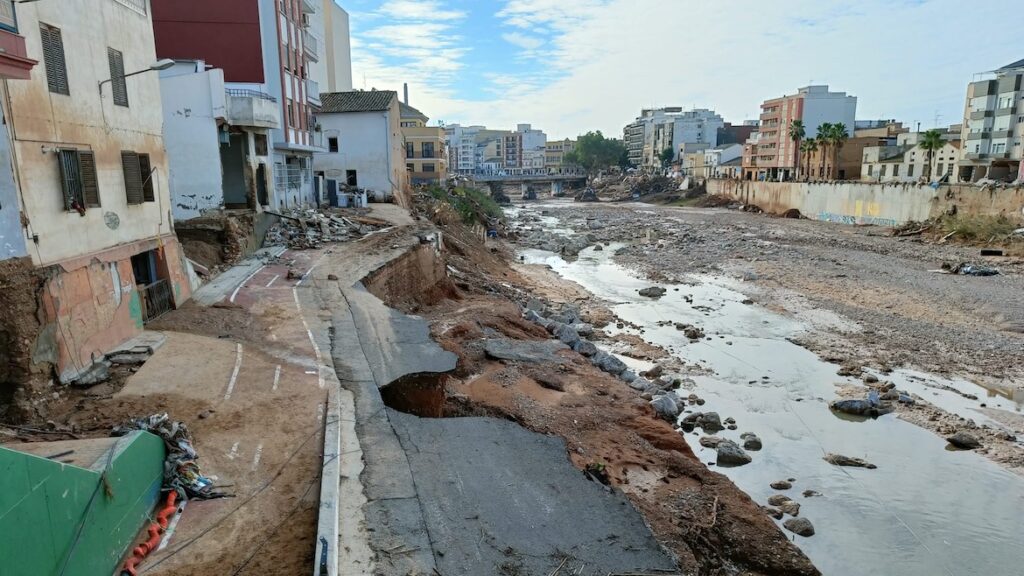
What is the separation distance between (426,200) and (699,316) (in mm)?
28375

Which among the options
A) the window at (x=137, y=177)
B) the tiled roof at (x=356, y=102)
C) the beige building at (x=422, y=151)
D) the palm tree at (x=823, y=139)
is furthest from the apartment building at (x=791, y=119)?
the window at (x=137, y=177)

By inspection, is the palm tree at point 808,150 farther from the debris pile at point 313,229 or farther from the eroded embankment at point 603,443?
the eroded embankment at point 603,443

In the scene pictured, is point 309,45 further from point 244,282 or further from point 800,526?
point 800,526

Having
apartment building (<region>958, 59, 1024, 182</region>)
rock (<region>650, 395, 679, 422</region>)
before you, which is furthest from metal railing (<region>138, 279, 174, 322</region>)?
apartment building (<region>958, 59, 1024, 182</region>)

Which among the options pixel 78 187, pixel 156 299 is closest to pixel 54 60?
pixel 78 187

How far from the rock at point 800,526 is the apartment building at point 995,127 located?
59651mm

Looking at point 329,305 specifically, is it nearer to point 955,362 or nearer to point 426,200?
point 955,362

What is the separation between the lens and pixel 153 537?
670cm

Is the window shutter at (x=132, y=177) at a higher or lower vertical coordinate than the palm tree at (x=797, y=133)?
lower

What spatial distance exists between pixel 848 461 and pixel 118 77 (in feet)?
55.8

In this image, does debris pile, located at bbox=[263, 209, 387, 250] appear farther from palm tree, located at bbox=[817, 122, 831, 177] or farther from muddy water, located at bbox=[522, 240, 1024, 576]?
palm tree, located at bbox=[817, 122, 831, 177]

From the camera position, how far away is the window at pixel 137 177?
43.0 feet

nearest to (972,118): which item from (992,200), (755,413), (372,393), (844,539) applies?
(992,200)

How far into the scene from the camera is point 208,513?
711 centimetres
